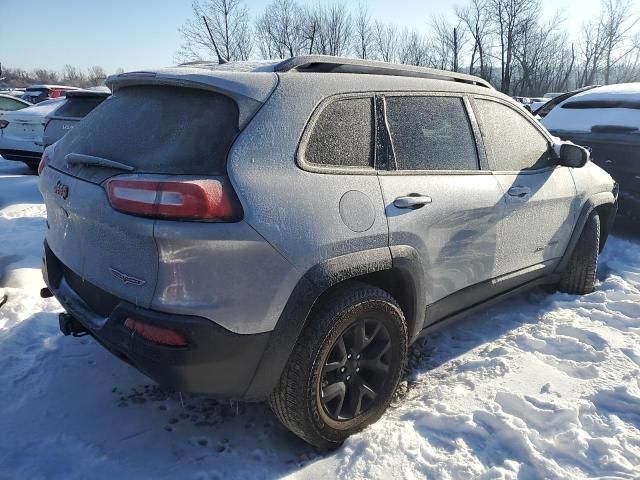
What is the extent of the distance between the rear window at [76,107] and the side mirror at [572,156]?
610 cm

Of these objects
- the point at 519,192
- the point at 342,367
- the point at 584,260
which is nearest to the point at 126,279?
the point at 342,367

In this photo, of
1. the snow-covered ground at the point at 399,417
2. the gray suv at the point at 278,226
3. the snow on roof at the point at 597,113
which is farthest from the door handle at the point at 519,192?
the snow on roof at the point at 597,113

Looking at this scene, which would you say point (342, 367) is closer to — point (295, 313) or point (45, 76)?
point (295, 313)

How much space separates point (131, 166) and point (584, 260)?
352cm

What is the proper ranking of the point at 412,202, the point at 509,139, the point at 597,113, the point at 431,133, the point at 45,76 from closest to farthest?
1. the point at 412,202
2. the point at 431,133
3. the point at 509,139
4. the point at 597,113
5. the point at 45,76

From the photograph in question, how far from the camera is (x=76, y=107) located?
23.5 feet

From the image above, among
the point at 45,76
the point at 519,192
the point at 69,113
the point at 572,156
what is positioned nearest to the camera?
the point at 519,192

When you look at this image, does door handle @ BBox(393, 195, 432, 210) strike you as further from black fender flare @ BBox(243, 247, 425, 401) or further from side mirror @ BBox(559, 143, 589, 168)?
side mirror @ BBox(559, 143, 589, 168)

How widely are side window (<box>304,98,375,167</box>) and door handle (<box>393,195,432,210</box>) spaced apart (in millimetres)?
218

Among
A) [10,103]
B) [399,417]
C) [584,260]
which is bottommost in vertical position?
[399,417]

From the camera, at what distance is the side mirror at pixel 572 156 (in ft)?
11.6

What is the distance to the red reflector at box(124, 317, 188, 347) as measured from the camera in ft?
6.18

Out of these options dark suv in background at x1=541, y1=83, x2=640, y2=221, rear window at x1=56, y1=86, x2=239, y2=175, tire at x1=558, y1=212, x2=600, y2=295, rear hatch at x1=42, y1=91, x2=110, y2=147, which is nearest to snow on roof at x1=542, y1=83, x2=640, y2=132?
dark suv in background at x1=541, y1=83, x2=640, y2=221

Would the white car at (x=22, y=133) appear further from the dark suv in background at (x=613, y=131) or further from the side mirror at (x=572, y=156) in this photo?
the side mirror at (x=572, y=156)
